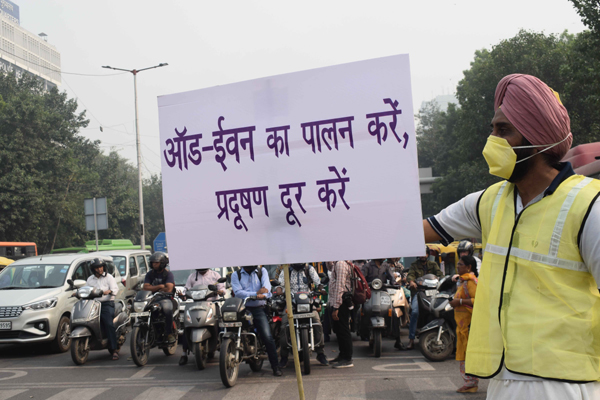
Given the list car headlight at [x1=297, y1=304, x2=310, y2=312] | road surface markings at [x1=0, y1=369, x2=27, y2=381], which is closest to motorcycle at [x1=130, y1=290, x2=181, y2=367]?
road surface markings at [x1=0, y1=369, x2=27, y2=381]

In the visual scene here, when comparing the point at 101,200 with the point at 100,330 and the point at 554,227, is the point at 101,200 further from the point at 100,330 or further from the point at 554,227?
the point at 554,227

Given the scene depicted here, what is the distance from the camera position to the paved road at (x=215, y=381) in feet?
23.4

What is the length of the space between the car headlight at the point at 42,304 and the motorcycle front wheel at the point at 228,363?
15.8ft

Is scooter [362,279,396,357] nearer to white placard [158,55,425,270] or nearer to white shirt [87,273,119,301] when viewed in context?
white shirt [87,273,119,301]

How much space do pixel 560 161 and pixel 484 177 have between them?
30.9 meters

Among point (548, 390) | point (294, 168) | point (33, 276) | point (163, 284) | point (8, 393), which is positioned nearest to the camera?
point (548, 390)

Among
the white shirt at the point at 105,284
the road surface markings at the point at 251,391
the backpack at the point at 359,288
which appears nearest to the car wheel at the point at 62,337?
the white shirt at the point at 105,284

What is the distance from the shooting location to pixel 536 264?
201 cm

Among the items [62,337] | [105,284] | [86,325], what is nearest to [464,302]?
[86,325]

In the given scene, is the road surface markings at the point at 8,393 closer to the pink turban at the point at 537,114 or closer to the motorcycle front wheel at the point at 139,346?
the motorcycle front wheel at the point at 139,346

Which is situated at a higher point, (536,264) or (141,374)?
(536,264)

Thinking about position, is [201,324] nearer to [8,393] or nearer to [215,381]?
[215,381]

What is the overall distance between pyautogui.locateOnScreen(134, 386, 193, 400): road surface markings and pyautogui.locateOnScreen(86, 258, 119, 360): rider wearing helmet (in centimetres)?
283

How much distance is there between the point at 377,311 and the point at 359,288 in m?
0.64
